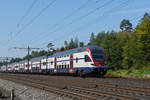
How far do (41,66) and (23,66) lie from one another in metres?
16.0

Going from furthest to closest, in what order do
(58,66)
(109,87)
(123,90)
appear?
(58,66) → (109,87) → (123,90)

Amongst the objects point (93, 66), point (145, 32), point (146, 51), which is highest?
point (145, 32)

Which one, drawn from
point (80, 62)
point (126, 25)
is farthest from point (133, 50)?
point (126, 25)

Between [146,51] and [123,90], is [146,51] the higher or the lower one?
the higher one

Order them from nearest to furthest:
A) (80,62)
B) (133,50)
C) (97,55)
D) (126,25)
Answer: (97,55) < (80,62) < (133,50) < (126,25)

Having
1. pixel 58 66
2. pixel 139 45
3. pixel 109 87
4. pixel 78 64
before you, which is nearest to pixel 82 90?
pixel 109 87

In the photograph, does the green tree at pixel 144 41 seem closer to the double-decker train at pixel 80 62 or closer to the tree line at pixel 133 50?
the tree line at pixel 133 50

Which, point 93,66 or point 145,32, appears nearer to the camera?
point 93,66

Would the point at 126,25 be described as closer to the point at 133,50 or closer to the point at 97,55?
the point at 133,50

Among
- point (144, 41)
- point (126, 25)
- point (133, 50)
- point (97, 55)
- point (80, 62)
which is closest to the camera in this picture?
point (97, 55)

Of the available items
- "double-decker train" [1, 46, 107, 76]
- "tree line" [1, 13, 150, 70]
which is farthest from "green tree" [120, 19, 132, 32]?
"double-decker train" [1, 46, 107, 76]

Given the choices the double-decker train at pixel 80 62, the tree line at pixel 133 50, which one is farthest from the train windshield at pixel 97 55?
the tree line at pixel 133 50

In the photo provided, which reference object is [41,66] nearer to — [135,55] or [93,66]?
[93,66]

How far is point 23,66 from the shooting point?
55.8m
